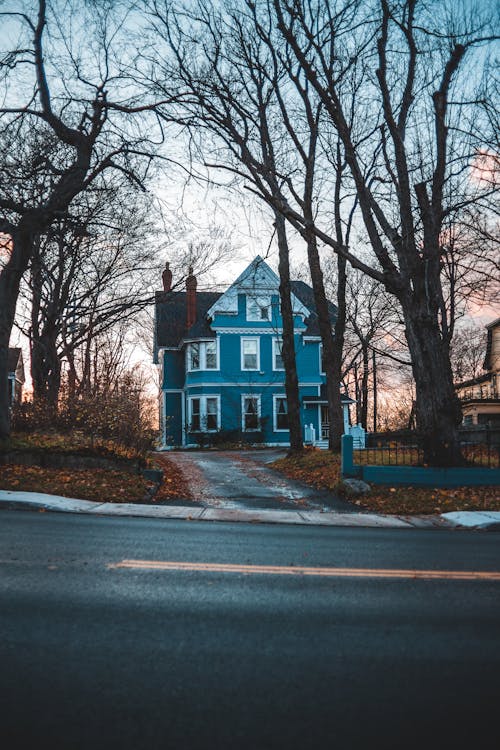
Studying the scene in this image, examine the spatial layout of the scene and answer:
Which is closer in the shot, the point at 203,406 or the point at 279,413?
the point at 203,406

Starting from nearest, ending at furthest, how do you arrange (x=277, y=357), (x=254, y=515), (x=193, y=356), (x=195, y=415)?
(x=254, y=515) < (x=195, y=415) < (x=193, y=356) < (x=277, y=357)

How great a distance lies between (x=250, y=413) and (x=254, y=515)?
90.8 ft

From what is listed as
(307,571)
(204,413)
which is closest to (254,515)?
(307,571)

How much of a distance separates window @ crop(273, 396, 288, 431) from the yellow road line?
3254cm

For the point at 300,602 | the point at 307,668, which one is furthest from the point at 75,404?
the point at 307,668

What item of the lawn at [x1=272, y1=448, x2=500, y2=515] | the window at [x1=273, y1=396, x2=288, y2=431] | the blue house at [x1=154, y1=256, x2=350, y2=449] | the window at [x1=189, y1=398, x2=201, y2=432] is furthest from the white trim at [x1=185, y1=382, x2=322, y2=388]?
the lawn at [x1=272, y1=448, x2=500, y2=515]

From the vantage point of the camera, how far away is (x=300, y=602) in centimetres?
546

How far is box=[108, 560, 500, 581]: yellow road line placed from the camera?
6.48 meters

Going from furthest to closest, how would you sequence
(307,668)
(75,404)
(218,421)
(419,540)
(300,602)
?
1. (218,421)
2. (75,404)
3. (419,540)
4. (300,602)
5. (307,668)

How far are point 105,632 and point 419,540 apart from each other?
584 centimetres

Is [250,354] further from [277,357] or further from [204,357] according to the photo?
[204,357]

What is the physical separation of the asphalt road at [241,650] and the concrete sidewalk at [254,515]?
11.3ft

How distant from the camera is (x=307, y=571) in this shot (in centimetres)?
659

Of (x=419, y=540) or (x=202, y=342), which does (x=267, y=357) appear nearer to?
(x=202, y=342)
